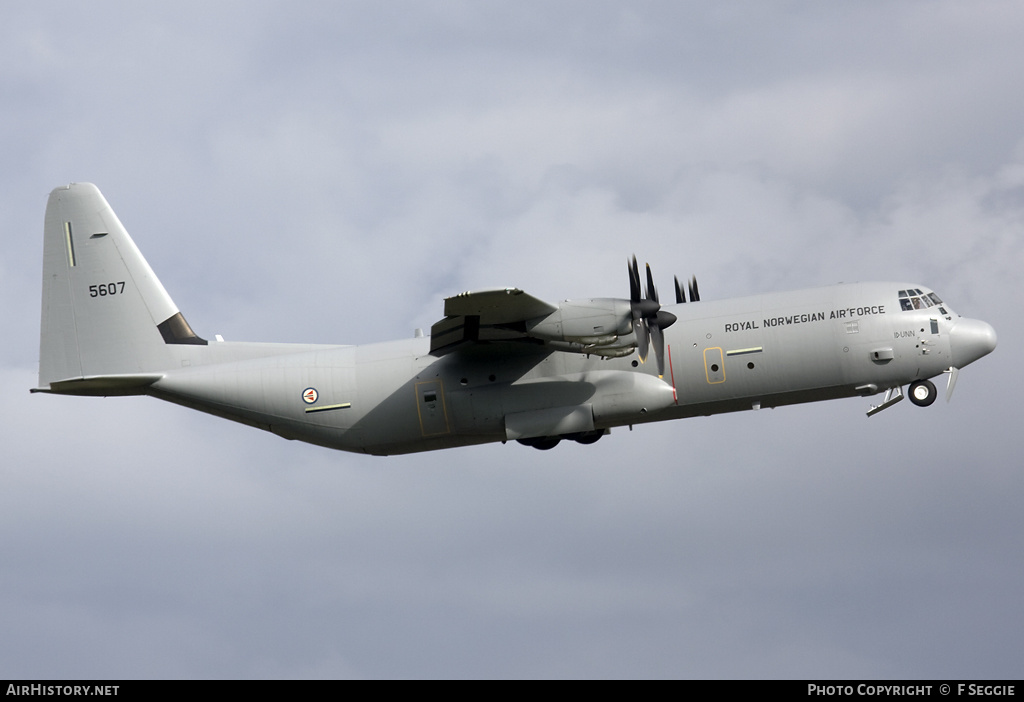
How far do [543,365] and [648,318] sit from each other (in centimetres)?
297

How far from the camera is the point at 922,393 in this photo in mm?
26641

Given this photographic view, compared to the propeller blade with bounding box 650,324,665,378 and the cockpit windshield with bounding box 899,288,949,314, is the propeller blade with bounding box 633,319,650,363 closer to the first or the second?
the propeller blade with bounding box 650,324,665,378

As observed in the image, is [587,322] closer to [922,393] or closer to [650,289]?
[650,289]

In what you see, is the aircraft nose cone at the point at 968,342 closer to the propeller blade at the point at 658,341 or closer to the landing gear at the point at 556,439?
the propeller blade at the point at 658,341

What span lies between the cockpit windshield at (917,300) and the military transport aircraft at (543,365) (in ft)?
0.13

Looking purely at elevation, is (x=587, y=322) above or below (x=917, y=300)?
below

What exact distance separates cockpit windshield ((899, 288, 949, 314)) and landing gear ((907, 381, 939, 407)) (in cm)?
174

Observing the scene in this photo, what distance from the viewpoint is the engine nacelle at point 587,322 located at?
955 inches

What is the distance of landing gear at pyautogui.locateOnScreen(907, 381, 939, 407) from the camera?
26.6 metres

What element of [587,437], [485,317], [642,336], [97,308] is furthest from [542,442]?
[97,308]

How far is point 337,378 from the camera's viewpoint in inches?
1081
